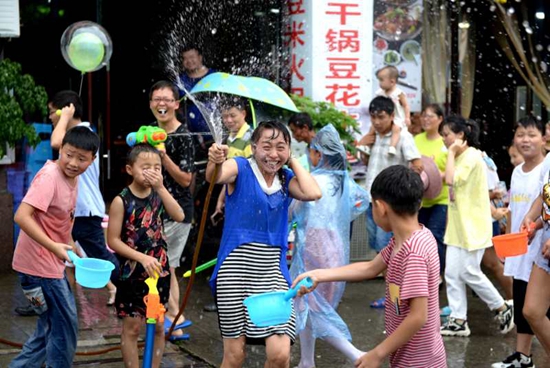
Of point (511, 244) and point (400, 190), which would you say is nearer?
point (400, 190)

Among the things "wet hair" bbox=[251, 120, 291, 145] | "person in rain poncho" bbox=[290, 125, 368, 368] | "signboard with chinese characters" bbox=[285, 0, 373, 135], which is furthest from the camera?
"signboard with chinese characters" bbox=[285, 0, 373, 135]

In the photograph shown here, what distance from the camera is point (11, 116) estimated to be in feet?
26.5

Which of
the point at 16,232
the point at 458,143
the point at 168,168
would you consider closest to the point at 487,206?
the point at 458,143

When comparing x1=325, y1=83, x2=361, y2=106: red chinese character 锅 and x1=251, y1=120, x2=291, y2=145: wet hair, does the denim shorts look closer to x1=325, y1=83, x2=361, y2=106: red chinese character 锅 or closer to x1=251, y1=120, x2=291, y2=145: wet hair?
x1=251, y1=120, x2=291, y2=145: wet hair

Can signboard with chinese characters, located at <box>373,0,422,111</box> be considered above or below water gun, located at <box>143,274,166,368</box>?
above

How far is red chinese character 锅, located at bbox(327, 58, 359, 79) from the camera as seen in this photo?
9.34m

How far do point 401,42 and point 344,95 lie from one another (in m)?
1.48

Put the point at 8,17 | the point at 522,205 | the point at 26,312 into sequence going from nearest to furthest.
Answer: the point at 522,205, the point at 26,312, the point at 8,17

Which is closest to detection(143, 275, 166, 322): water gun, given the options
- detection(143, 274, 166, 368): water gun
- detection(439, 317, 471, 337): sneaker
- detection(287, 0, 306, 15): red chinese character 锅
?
detection(143, 274, 166, 368): water gun

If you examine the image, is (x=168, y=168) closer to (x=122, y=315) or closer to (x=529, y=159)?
(x=122, y=315)

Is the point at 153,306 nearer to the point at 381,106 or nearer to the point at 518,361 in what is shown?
the point at 518,361

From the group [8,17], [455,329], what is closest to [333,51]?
[8,17]

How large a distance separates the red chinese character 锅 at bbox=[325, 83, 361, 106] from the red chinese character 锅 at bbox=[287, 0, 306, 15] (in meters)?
0.88

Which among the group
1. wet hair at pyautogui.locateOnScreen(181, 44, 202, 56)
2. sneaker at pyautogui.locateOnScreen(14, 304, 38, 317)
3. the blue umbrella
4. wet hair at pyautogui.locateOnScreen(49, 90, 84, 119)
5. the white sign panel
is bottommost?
sneaker at pyautogui.locateOnScreen(14, 304, 38, 317)
